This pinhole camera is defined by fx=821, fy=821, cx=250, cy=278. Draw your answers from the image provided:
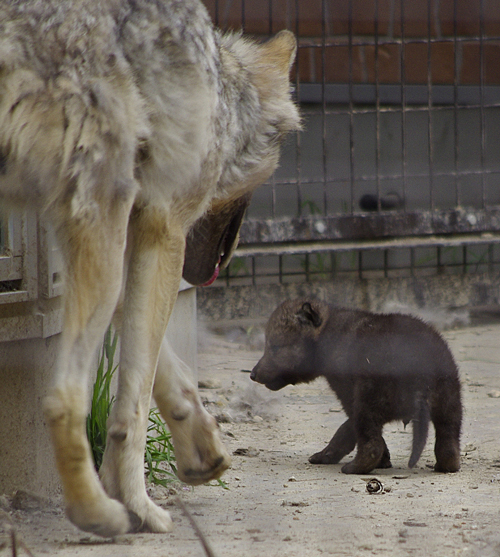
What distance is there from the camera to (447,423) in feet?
11.8

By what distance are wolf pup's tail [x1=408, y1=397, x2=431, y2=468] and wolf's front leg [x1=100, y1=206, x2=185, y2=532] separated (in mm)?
1355

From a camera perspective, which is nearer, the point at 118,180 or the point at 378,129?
the point at 118,180

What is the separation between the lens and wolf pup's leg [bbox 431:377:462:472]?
11.5 feet

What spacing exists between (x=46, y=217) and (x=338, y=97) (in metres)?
4.48

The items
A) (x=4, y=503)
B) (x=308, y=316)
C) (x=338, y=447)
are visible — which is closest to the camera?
(x=4, y=503)

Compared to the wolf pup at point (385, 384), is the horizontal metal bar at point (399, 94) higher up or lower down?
higher up

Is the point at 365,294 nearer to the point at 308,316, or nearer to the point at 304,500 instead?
the point at 308,316

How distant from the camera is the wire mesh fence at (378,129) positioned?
631 centimetres

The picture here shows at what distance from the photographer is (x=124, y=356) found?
2691mm

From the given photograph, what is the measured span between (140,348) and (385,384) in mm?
1378

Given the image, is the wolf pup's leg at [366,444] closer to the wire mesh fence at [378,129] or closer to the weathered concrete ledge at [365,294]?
the wire mesh fence at [378,129]

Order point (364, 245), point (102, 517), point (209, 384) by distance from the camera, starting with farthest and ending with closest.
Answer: point (364, 245)
point (209, 384)
point (102, 517)

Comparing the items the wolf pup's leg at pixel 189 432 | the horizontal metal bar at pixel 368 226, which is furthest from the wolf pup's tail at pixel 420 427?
the horizontal metal bar at pixel 368 226

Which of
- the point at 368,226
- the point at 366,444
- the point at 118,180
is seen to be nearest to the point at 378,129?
the point at 368,226
